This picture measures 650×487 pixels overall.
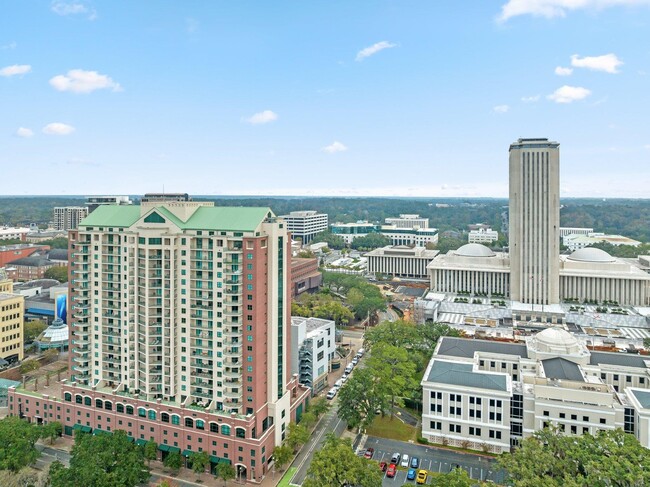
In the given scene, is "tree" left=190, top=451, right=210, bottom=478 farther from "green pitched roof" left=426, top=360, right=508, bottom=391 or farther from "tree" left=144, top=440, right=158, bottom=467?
"green pitched roof" left=426, top=360, right=508, bottom=391

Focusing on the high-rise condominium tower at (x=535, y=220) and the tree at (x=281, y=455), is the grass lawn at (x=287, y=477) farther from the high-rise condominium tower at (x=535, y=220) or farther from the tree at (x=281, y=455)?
the high-rise condominium tower at (x=535, y=220)

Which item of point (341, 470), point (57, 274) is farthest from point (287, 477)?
point (57, 274)

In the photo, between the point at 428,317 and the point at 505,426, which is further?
the point at 428,317

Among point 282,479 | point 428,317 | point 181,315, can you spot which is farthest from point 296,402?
point 428,317

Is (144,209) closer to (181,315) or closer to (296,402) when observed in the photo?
(181,315)

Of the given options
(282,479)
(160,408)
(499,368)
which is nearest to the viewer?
(282,479)

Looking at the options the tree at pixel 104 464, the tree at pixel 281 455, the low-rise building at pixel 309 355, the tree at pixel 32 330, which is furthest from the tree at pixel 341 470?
the tree at pixel 32 330

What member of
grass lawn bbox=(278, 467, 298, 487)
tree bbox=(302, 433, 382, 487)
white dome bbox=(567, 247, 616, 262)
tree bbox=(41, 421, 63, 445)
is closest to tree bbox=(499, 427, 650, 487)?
tree bbox=(302, 433, 382, 487)
